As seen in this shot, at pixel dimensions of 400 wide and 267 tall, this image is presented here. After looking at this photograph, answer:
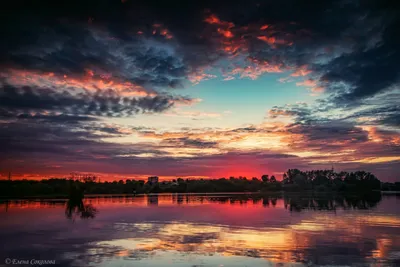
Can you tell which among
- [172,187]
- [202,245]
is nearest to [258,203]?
[202,245]

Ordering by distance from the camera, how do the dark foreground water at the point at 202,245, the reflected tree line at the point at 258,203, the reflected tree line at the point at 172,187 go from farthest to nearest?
the reflected tree line at the point at 172,187, the reflected tree line at the point at 258,203, the dark foreground water at the point at 202,245

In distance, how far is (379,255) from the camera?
1844 cm

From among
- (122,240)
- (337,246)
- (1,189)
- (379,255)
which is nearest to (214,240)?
(122,240)

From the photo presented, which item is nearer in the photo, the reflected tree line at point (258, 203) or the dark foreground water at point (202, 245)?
the dark foreground water at point (202, 245)

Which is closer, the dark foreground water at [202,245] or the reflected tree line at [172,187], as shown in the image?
the dark foreground water at [202,245]

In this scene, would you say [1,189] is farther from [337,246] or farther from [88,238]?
[337,246]

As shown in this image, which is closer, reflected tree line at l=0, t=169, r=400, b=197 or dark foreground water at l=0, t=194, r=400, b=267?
dark foreground water at l=0, t=194, r=400, b=267

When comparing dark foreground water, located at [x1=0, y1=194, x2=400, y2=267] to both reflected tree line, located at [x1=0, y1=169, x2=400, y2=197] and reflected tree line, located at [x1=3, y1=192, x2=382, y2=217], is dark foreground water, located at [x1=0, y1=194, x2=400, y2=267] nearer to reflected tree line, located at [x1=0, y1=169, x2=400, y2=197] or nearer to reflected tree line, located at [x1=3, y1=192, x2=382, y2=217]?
reflected tree line, located at [x1=3, y1=192, x2=382, y2=217]

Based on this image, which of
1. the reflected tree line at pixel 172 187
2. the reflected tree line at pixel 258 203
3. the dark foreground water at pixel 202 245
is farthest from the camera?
the reflected tree line at pixel 172 187

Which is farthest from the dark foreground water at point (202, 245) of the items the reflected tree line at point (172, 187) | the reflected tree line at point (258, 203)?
the reflected tree line at point (172, 187)

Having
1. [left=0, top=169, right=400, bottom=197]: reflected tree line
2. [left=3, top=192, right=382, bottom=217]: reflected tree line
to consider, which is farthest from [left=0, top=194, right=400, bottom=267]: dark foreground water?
[left=0, top=169, right=400, bottom=197]: reflected tree line

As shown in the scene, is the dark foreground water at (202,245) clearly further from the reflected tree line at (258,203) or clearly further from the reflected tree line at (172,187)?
the reflected tree line at (172,187)

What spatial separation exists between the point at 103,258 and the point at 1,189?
354 feet

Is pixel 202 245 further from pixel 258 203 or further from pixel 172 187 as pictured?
pixel 172 187
